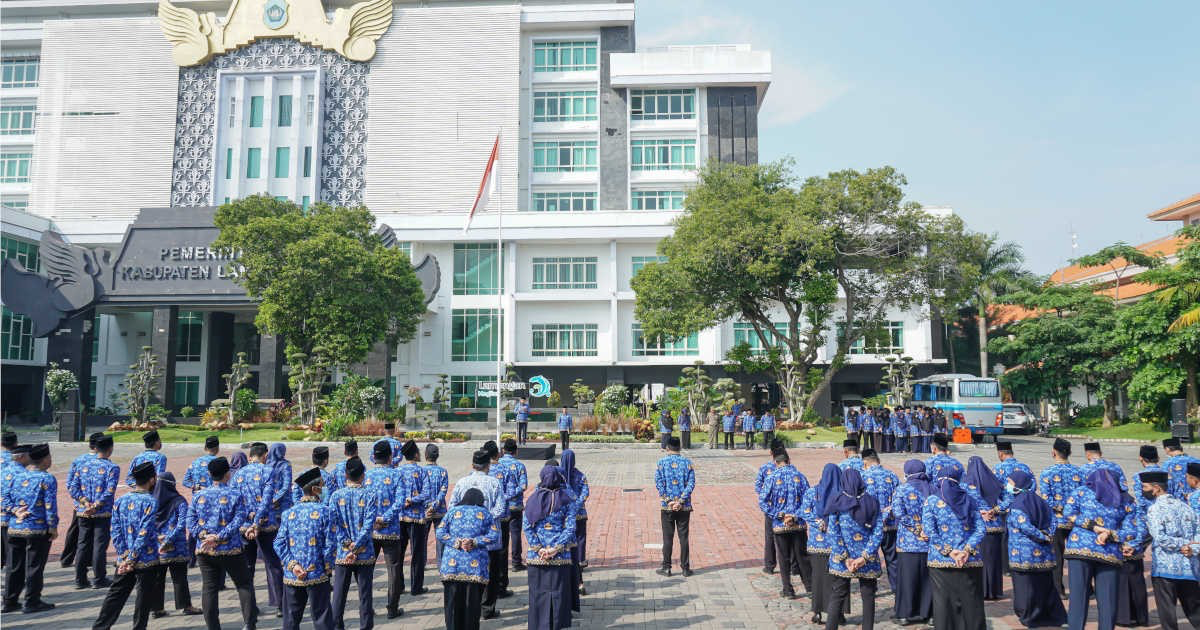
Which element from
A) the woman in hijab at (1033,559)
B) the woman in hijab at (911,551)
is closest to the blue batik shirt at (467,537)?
the woman in hijab at (911,551)

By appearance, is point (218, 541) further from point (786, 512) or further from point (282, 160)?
point (282, 160)

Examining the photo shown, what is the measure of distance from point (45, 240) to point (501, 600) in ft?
128

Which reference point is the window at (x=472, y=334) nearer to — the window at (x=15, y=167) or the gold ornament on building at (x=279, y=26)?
the gold ornament on building at (x=279, y=26)

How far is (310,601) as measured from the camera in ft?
20.8

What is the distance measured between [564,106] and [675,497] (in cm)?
4448

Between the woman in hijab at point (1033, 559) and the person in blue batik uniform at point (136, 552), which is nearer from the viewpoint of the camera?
the person in blue batik uniform at point (136, 552)

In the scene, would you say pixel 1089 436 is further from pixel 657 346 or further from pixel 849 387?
pixel 657 346

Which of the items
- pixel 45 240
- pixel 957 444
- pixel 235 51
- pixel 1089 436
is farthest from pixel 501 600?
pixel 235 51

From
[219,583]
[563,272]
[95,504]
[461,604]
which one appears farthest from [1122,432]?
[95,504]

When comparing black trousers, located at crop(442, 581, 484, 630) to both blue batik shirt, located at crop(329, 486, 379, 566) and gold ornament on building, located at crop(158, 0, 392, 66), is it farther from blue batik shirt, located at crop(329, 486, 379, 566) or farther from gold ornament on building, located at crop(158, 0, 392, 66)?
gold ornament on building, located at crop(158, 0, 392, 66)

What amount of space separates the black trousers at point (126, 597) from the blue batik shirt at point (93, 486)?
2.14m

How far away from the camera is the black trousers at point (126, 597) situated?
21.8 ft

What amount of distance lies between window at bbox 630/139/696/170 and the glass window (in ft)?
13.4

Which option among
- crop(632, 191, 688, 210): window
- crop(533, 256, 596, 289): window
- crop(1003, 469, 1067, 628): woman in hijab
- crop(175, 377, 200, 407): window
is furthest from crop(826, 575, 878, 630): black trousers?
crop(175, 377, 200, 407): window
